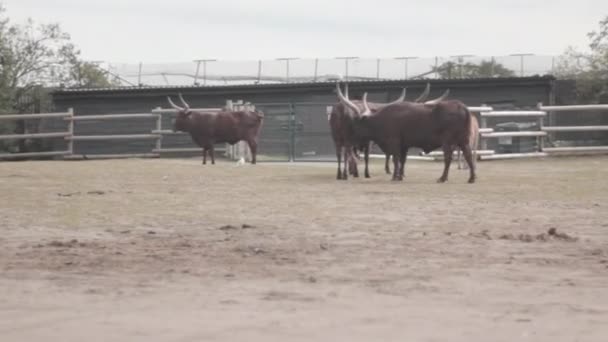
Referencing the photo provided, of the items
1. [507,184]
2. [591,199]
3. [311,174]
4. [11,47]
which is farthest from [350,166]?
[11,47]

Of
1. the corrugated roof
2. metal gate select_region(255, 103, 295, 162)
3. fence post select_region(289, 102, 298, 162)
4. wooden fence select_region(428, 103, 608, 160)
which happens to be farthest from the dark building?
wooden fence select_region(428, 103, 608, 160)

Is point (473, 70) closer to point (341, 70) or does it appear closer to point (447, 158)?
point (341, 70)

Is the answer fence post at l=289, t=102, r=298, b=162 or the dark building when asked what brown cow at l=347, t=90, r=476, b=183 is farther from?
the dark building

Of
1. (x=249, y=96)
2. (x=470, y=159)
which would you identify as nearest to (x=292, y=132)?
Result: (x=249, y=96)

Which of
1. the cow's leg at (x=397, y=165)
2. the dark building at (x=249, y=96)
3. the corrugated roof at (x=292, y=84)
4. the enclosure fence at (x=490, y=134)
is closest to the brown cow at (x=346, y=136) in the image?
the cow's leg at (x=397, y=165)

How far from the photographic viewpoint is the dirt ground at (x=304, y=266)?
514cm

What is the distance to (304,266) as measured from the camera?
23.6 ft

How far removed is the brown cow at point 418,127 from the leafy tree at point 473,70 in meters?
19.4

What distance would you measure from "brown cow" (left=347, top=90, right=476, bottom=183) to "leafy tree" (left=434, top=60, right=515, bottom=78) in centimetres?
1941

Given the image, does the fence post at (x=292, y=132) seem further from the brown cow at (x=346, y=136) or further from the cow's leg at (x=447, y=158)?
the cow's leg at (x=447, y=158)

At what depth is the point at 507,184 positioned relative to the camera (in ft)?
53.4

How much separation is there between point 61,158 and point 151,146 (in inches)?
179

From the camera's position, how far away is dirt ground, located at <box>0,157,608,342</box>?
5137 mm

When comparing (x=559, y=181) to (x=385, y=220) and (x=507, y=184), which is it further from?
(x=385, y=220)
